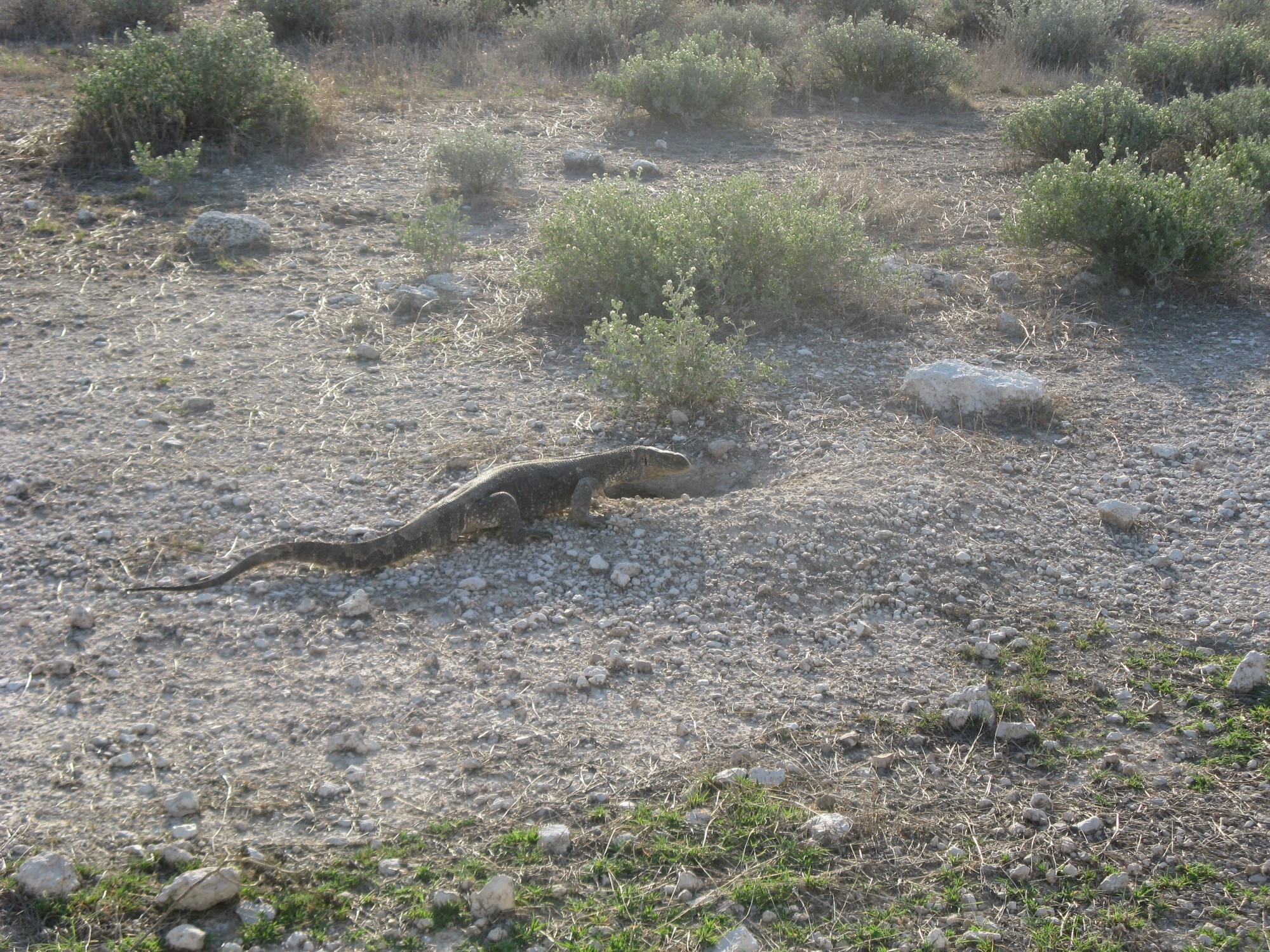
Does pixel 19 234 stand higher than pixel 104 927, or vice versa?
pixel 19 234

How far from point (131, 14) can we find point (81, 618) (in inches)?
472

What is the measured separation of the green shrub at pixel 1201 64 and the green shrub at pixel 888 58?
206 centimetres

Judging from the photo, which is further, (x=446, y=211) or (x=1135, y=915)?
(x=446, y=211)

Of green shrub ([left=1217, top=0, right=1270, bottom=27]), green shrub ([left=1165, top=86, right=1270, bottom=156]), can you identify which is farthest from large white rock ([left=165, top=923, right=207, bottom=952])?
green shrub ([left=1217, top=0, right=1270, bottom=27])

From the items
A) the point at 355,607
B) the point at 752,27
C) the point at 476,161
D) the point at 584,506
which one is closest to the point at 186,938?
the point at 355,607

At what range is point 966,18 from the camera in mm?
16391

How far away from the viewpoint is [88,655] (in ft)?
14.0

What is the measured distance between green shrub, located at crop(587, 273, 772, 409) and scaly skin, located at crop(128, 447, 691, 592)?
0.54 m

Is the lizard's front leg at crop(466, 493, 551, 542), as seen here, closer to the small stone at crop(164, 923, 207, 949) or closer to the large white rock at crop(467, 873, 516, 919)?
the large white rock at crop(467, 873, 516, 919)

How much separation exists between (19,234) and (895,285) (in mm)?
6704

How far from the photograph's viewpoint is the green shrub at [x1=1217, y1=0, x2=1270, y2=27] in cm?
1625

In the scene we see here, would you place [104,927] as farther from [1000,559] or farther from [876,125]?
[876,125]

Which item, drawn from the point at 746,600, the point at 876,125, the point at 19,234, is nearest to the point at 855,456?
the point at 746,600

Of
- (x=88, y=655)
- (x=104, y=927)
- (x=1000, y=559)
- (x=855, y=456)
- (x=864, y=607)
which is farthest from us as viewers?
(x=855, y=456)
